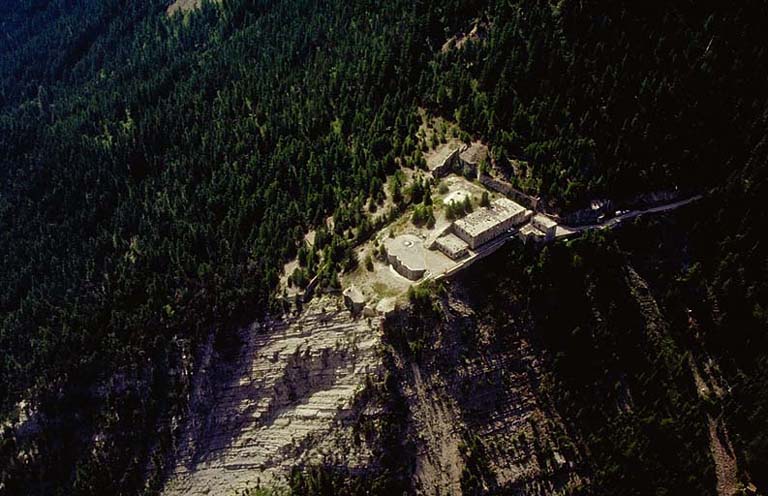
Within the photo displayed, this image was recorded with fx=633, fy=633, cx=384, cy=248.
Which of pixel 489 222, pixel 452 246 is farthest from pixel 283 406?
pixel 489 222

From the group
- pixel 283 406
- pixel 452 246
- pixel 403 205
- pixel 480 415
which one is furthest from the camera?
pixel 403 205

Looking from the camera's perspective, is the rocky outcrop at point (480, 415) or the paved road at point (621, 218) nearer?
the rocky outcrop at point (480, 415)

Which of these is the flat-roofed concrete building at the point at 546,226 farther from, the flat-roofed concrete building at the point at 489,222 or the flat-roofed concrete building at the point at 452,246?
the flat-roofed concrete building at the point at 452,246

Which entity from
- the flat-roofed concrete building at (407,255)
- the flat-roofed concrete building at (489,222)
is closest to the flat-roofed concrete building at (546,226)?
the flat-roofed concrete building at (489,222)

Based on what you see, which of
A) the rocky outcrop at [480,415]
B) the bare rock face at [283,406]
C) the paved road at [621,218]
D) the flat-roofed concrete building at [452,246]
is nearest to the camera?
the rocky outcrop at [480,415]

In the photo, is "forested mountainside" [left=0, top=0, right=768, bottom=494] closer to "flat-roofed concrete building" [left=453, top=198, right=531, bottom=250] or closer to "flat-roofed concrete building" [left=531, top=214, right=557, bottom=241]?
"flat-roofed concrete building" [left=531, top=214, right=557, bottom=241]

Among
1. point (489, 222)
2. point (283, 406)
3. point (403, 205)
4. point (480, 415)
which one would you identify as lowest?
point (480, 415)

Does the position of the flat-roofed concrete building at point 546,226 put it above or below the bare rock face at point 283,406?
above

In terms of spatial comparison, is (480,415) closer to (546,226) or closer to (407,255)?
(407,255)
